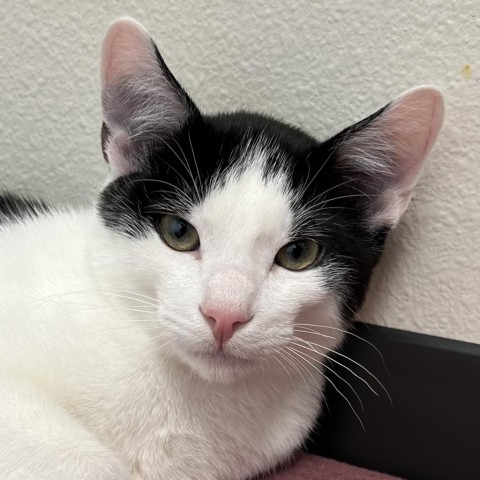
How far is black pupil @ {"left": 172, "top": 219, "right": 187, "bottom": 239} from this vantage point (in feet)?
2.78

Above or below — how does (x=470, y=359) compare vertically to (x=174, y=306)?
below

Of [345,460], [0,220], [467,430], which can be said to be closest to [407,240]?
[467,430]

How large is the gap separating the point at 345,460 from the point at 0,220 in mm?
810

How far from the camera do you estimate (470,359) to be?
1026 mm

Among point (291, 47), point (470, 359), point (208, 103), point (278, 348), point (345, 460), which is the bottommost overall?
point (345, 460)

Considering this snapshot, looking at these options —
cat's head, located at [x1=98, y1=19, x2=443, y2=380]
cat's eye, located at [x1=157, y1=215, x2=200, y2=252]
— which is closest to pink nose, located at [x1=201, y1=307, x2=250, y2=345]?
cat's head, located at [x1=98, y1=19, x2=443, y2=380]

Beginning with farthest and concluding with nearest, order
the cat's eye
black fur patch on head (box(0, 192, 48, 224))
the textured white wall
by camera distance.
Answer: black fur patch on head (box(0, 192, 48, 224)), the textured white wall, the cat's eye

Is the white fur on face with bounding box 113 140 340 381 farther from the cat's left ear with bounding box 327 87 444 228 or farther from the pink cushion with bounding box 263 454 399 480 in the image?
the pink cushion with bounding box 263 454 399 480

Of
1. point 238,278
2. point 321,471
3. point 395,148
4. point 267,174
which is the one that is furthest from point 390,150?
point 321,471

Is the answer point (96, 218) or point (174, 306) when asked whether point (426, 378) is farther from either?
point (96, 218)

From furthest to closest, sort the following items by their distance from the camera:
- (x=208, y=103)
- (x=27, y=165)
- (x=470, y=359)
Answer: (x=27, y=165), (x=208, y=103), (x=470, y=359)

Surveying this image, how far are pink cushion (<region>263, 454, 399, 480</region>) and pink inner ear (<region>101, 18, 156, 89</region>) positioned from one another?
0.72 meters

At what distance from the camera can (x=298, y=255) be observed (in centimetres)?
86

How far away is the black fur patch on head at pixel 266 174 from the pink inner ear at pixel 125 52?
0.36 ft
